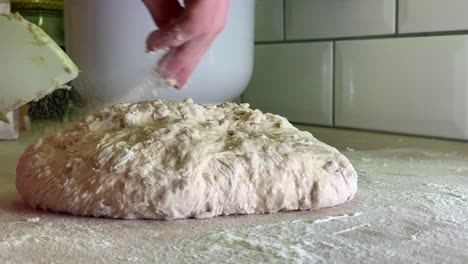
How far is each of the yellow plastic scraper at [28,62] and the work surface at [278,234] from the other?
150mm

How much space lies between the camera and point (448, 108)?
960mm

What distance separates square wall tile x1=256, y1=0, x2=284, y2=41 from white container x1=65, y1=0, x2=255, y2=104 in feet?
0.51

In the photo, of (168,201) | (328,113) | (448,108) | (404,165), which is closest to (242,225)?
(168,201)

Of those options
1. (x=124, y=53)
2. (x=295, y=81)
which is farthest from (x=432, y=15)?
(x=124, y=53)

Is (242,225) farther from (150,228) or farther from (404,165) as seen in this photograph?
(404,165)

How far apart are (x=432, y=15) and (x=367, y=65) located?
0.50ft

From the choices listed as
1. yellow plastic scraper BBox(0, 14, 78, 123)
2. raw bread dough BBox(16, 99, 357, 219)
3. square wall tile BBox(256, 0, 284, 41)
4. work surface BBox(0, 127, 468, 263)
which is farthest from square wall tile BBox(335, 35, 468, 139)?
yellow plastic scraper BBox(0, 14, 78, 123)

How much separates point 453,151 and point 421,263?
52 cm

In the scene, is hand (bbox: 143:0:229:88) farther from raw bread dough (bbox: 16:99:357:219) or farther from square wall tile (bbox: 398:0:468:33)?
square wall tile (bbox: 398:0:468:33)

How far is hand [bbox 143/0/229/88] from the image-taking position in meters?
0.47

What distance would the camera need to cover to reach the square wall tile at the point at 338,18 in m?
1.04

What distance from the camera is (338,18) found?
111 centimetres

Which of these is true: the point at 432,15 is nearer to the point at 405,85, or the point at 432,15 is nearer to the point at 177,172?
the point at 405,85

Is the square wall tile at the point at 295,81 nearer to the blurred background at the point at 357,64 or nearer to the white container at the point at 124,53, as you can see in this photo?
the blurred background at the point at 357,64
